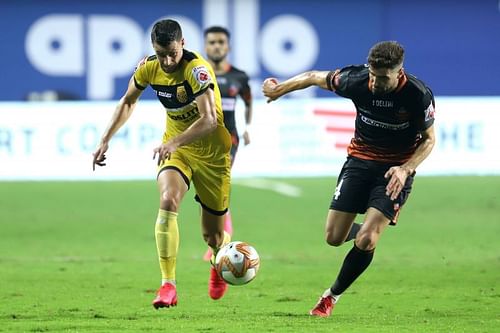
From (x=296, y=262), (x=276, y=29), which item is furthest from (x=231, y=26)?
(x=296, y=262)

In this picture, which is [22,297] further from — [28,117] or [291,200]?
[28,117]

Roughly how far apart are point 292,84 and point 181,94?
87 centimetres

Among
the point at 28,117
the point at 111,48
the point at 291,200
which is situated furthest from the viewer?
the point at 111,48

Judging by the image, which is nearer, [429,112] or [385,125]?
[429,112]

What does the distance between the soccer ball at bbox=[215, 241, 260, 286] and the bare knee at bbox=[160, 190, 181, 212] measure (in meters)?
0.52

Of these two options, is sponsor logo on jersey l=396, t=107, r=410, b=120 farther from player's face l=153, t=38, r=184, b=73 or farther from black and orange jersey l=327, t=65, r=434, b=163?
player's face l=153, t=38, r=184, b=73

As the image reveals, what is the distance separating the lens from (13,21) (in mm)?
27922

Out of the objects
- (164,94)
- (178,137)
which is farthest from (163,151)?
(164,94)

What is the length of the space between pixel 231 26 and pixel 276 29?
3.41 ft

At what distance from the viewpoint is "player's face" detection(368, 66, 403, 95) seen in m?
8.22

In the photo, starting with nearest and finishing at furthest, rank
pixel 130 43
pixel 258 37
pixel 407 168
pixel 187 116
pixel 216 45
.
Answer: pixel 407 168 → pixel 187 116 → pixel 216 45 → pixel 130 43 → pixel 258 37

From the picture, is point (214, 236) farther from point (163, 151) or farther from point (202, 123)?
point (163, 151)

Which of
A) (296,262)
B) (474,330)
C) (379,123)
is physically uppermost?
(379,123)

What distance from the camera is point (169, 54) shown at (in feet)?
28.5
